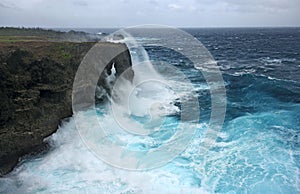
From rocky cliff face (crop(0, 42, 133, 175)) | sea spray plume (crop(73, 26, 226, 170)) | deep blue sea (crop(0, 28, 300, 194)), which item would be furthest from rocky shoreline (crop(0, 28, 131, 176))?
sea spray plume (crop(73, 26, 226, 170))

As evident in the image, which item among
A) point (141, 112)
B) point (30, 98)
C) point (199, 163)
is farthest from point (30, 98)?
point (199, 163)

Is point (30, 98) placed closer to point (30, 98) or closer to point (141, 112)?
point (30, 98)

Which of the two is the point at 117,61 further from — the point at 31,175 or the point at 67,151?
the point at 31,175

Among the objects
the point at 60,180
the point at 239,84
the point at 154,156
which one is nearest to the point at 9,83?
the point at 60,180

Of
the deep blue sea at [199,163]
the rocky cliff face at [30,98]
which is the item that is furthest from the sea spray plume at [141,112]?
the rocky cliff face at [30,98]

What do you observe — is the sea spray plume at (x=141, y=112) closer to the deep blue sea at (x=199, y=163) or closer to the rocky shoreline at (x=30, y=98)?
the deep blue sea at (x=199, y=163)

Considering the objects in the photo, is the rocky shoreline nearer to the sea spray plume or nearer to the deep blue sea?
the deep blue sea

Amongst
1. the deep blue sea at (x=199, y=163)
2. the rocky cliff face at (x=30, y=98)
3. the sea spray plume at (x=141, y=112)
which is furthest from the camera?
the sea spray plume at (x=141, y=112)
